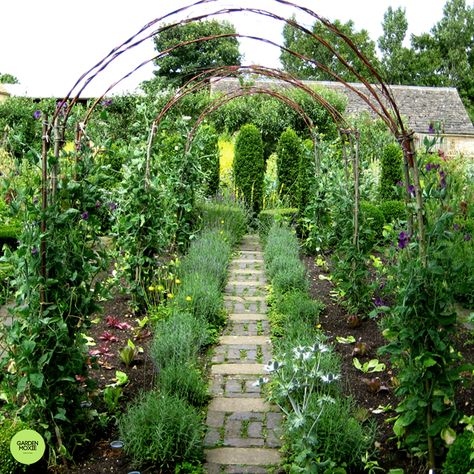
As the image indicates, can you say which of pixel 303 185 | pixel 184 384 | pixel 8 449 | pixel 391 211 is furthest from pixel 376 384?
pixel 303 185

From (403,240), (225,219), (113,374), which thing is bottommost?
(113,374)

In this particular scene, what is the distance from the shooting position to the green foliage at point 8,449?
8.95 ft

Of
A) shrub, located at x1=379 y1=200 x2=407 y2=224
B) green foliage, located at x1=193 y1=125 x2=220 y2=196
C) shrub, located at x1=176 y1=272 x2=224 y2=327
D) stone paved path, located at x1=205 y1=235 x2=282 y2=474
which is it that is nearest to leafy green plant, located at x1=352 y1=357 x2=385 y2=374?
stone paved path, located at x1=205 y1=235 x2=282 y2=474

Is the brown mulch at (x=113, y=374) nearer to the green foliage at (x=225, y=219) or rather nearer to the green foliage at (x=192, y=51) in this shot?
the green foliage at (x=225, y=219)

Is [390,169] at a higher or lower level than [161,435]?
higher

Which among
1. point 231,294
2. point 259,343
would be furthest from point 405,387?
point 231,294

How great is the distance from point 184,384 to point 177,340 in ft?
1.76

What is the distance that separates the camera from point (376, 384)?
11.3 feet

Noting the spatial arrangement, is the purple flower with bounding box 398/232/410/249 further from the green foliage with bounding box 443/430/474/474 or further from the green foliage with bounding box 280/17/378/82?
the green foliage with bounding box 280/17/378/82

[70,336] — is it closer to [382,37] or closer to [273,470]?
[273,470]

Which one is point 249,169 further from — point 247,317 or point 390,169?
point 247,317

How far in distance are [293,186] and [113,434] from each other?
25.0 ft

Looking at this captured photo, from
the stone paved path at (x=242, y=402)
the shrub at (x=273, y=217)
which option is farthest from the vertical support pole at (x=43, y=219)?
the shrub at (x=273, y=217)

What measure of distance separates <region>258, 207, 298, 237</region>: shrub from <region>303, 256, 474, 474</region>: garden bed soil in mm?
3104
